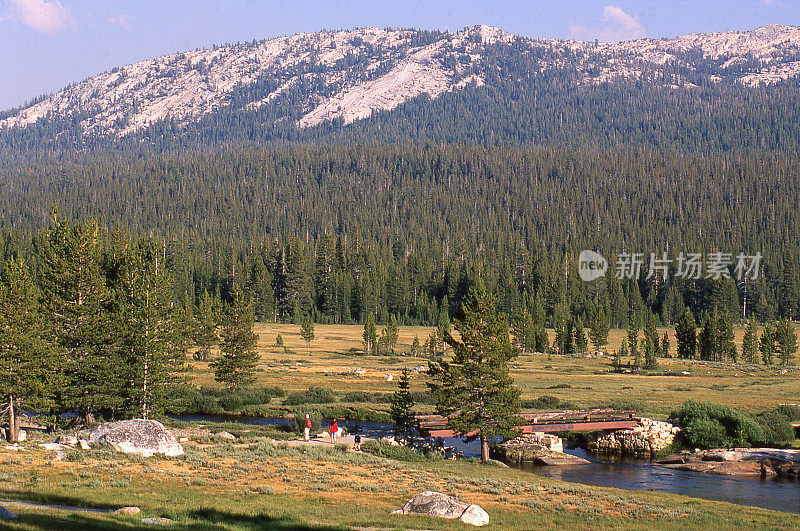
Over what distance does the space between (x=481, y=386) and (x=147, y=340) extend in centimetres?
2188

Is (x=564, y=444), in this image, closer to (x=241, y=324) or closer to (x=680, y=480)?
(x=680, y=480)

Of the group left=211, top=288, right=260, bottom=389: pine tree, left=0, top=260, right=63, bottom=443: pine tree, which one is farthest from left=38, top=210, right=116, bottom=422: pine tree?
left=211, top=288, right=260, bottom=389: pine tree

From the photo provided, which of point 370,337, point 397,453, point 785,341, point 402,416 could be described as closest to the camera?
point 397,453

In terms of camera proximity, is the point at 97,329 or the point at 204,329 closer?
the point at 97,329

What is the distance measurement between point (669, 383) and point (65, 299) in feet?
216

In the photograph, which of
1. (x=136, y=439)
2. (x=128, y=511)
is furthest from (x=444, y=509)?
(x=136, y=439)

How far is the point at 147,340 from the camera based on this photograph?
50906mm

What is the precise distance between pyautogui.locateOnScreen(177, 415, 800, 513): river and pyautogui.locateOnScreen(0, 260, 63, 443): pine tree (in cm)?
2148

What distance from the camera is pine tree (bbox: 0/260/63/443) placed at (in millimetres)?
42031

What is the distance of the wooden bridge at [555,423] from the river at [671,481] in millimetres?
1899

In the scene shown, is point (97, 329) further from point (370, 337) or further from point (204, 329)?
point (370, 337)

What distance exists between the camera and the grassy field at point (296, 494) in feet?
82.8

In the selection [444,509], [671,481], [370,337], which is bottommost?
[671,481]

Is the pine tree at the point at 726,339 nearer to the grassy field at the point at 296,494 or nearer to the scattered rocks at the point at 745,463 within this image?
the scattered rocks at the point at 745,463
